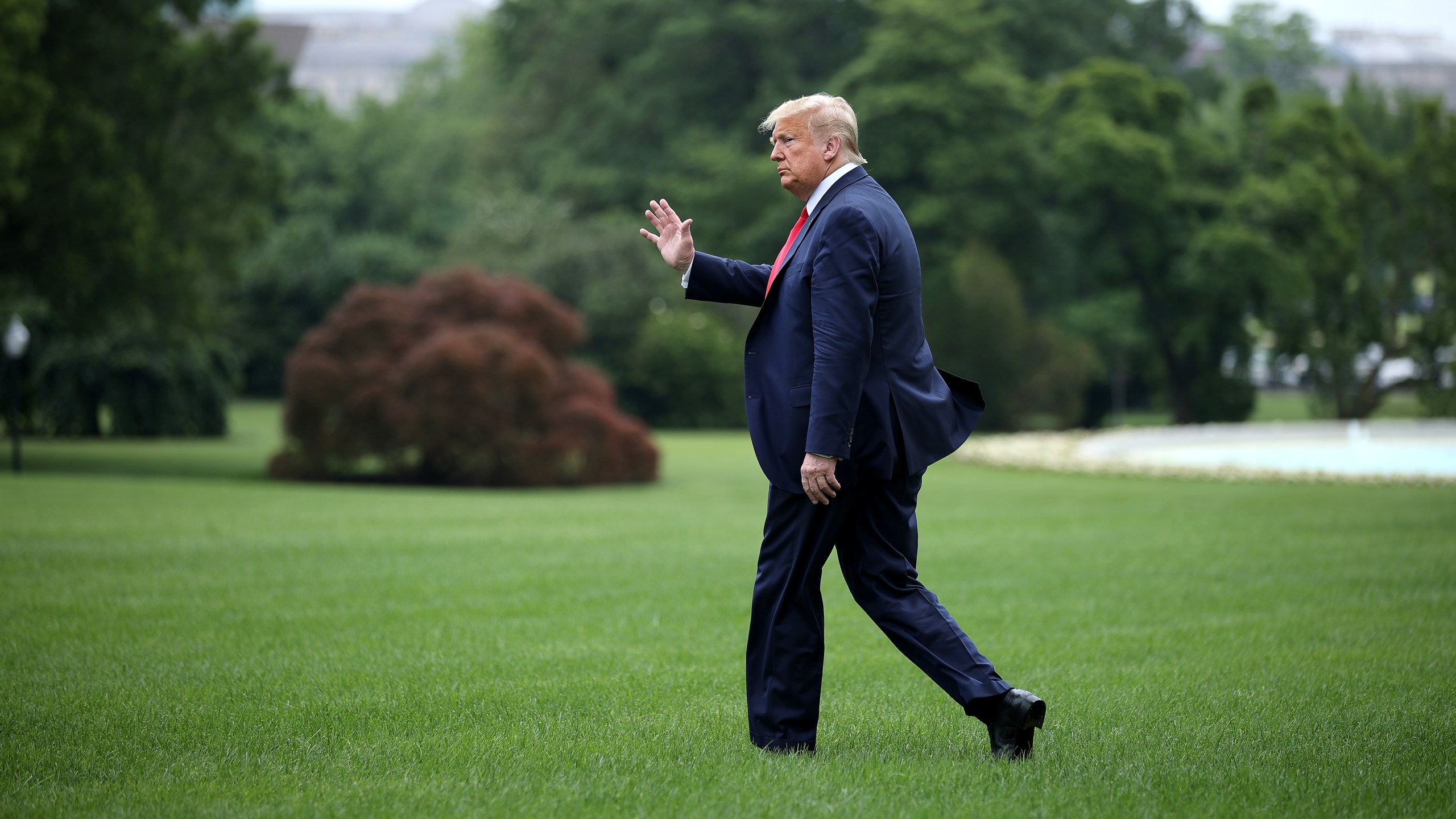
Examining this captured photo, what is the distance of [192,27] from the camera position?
67.4ft

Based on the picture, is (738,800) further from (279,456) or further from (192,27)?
(192,27)

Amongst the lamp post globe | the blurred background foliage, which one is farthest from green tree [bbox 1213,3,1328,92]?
the lamp post globe

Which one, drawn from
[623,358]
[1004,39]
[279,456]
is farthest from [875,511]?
[1004,39]

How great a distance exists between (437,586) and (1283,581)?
16.9 ft

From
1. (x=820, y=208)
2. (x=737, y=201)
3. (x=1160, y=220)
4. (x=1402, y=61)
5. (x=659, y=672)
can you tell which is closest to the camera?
(x=820, y=208)

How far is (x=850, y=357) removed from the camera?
399 centimetres

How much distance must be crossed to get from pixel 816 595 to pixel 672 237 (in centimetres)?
131

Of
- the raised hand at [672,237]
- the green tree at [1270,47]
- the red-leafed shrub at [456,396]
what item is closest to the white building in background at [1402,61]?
the green tree at [1270,47]

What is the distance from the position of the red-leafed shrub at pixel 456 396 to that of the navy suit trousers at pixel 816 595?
13698mm

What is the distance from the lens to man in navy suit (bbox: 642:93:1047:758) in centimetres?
403

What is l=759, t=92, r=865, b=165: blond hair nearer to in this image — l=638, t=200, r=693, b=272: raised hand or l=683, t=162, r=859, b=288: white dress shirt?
l=683, t=162, r=859, b=288: white dress shirt

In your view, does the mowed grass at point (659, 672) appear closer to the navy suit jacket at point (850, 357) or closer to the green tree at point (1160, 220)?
the navy suit jacket at point (850, 357)

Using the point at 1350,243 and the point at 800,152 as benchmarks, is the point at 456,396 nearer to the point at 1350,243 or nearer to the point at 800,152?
the point at 800,152

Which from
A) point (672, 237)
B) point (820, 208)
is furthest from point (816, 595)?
point (672, 237)
